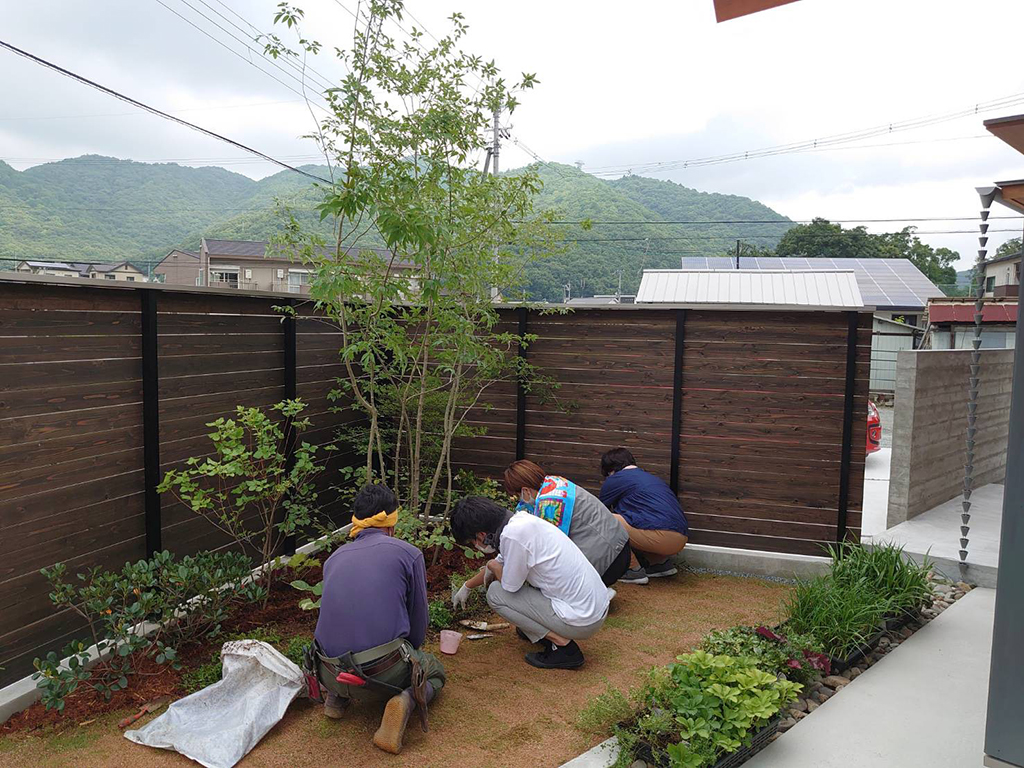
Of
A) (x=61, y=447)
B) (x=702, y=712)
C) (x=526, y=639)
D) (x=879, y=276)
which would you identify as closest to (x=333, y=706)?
(x=526, y=639)

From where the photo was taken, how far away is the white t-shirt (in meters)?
4.06

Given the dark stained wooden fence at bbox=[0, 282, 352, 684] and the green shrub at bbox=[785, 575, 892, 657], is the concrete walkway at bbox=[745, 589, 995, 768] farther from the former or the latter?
the dark stained wooden fence at bbox=[0, 282, 352, 684]

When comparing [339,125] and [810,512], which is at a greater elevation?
[339,125]

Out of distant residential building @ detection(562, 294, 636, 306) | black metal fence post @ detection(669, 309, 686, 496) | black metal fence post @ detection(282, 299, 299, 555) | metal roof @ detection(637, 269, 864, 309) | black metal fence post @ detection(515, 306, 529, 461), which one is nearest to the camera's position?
black metal fence post @ detection(282, 299, 299, 555)

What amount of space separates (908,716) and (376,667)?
8.71 feet

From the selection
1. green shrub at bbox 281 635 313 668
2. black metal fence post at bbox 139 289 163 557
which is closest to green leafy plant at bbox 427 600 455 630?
green shrub at bbox 281 635 313 668

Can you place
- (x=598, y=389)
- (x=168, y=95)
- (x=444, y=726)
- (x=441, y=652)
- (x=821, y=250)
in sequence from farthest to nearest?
(x=168, y=95) → (x=821, y=250) → (x=598, y=389) → (x=441, y=652) → (x=444, y=726)

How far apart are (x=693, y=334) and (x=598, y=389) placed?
94 centimetres

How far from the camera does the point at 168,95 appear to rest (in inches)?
2105

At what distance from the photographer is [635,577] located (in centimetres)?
571

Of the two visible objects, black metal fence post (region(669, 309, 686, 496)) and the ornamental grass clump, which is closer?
the ornamental grass clump

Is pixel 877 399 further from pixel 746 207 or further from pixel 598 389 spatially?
pixel 746 207

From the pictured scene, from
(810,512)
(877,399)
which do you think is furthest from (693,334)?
(877,399)

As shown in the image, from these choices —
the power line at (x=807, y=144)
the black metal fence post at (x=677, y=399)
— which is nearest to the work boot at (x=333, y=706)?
the black metal fence post at (x=677, y=399)
